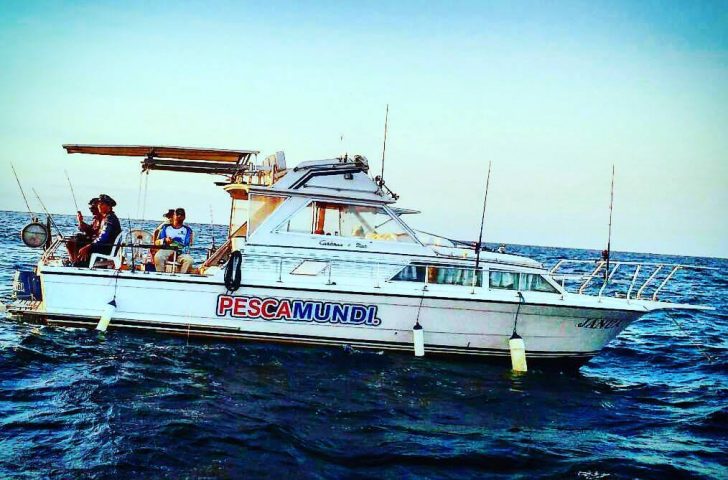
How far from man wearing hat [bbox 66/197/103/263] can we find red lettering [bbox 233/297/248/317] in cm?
341

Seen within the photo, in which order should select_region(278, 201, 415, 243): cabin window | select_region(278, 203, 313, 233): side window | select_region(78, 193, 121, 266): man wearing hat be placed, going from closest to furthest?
1. select_region(78, 193, 121, 266): man wearing hat
2. select_region(278, 203, 313, 233): side window
3. select_region(278, 201, 415, 243): cabin window

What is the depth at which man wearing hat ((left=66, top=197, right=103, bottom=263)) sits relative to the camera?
1092 cm

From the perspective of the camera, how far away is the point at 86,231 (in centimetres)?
1138

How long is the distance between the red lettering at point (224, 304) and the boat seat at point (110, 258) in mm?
2096

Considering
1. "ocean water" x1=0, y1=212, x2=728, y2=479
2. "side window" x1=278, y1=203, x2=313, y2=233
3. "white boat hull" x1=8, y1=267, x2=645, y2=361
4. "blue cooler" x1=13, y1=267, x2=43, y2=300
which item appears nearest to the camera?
"ocean water" x1=0, y1=212, x2=728, y2=479

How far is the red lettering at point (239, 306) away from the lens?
34.1 ft

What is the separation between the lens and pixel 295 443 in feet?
21.5

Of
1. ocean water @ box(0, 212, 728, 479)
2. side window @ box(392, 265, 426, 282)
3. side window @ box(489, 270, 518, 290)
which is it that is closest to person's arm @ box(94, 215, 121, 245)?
ocean water @ box(0, 212, 728, 479)

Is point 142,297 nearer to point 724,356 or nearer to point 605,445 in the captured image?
point 605,445

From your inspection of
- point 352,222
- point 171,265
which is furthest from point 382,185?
point 171,265

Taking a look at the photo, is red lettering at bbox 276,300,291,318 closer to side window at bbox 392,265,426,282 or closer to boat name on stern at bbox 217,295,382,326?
boat name on stern at bbox 217,295,382,326

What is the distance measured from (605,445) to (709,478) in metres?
1.20

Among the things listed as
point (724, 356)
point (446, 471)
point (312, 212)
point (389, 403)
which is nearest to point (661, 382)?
point (724, 356)

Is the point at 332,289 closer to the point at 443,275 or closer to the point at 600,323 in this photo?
the point at 443,275
